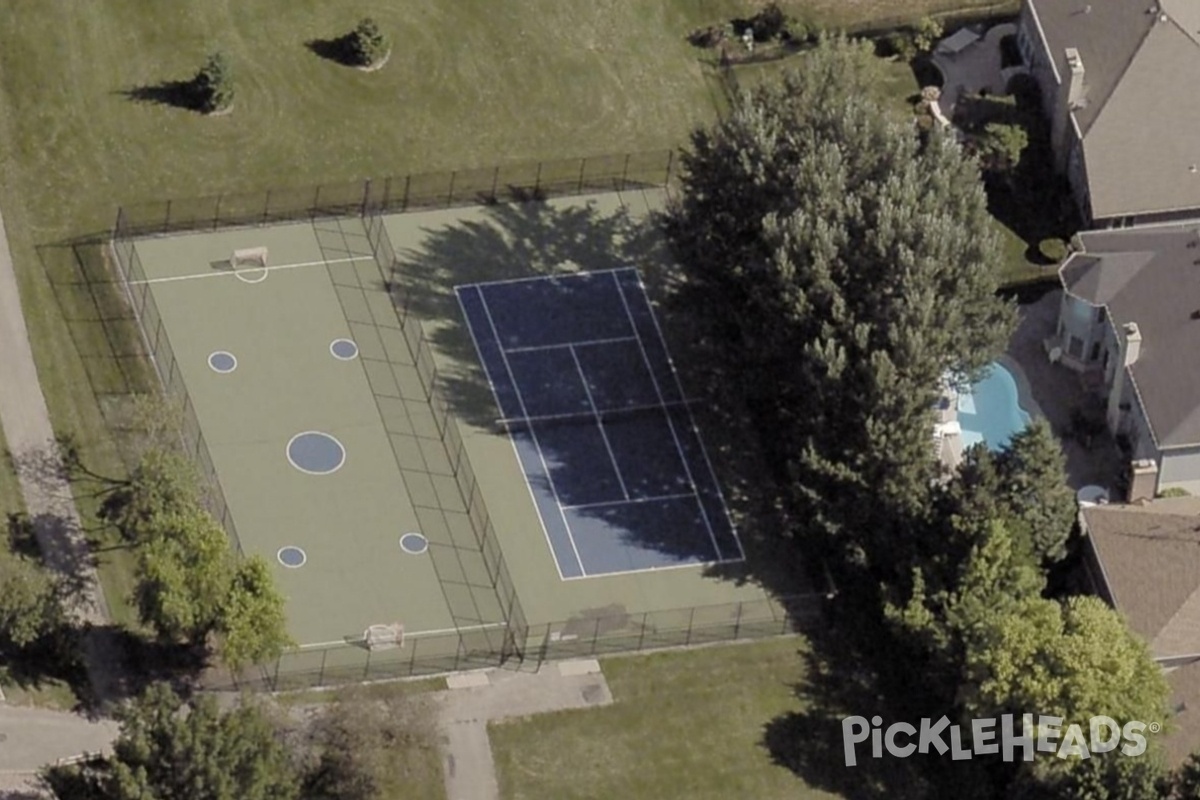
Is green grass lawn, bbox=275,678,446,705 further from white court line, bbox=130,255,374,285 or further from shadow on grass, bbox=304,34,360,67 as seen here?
shadow on grass, bbox=304,34,360,67

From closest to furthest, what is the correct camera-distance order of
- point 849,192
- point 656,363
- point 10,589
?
1. point 10,589
2. point 849,192
3. point 656,363

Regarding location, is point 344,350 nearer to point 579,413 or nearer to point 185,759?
point 579,413

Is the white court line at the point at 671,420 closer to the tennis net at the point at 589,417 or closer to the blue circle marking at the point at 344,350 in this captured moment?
the tennis net at the point at 589,417

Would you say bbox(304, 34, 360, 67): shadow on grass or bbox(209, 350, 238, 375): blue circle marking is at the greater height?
bbox(304, 34, 360, 67): shadow on grass

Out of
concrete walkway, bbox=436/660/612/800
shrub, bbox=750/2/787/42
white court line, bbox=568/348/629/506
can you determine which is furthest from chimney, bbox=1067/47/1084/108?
→ concrete walkway, bbox=436/660/612/800

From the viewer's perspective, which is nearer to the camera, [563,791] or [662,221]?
[563,791]

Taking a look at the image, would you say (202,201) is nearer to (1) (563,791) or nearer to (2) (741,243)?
(2) (741,243)

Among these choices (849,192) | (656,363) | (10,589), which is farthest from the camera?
(656,363)

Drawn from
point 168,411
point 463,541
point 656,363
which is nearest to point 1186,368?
point 656,363
